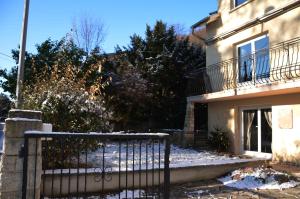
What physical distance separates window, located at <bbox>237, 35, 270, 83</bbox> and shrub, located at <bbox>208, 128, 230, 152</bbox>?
2217 mm

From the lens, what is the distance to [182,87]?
17578 millimetres

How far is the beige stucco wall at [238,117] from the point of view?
10.4 metres

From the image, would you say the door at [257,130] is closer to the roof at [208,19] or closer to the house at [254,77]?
the house at [254,77]

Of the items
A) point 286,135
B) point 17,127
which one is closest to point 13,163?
point 17,127

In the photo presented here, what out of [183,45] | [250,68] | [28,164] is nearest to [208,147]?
[250,68]

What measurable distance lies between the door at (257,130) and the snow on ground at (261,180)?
3844 millimetres

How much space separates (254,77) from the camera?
11758 mm

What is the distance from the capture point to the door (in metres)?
11.7

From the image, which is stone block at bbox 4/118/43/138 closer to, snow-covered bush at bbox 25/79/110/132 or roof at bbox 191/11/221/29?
snow-covered bush at bbox 25/79/110/132

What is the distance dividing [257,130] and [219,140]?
168 centimetres

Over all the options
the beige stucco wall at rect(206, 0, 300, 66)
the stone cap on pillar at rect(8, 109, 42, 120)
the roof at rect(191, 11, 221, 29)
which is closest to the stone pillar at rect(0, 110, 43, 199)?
the stone cap on pillar at rect(8, 109, 42, 120)

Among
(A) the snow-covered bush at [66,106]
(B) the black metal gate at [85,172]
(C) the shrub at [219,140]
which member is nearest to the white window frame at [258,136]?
(C) the shrub at [219,140]

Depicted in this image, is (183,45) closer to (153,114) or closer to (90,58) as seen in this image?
(153,114)

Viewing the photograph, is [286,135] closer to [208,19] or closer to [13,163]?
Result: [208,19]
